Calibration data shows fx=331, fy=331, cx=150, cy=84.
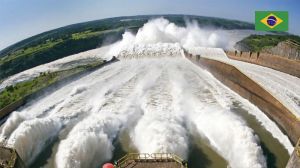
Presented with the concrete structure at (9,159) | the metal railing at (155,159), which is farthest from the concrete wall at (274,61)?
the concrete structure at (9,159)

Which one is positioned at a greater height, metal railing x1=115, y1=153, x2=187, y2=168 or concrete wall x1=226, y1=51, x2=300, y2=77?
concrete wall x1=226, y1=51, x2=300, y2=77

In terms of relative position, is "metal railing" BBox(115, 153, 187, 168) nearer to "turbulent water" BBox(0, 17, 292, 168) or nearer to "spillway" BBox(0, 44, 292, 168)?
"spillway" BBox(0, 44, 292, 168)

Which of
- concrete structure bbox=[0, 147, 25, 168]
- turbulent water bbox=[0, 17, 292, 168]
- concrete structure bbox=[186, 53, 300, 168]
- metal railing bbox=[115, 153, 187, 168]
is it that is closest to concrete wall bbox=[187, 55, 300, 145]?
concrete structure bbox=[186, 53, 300, 168]

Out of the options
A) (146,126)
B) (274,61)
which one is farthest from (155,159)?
(274,61)

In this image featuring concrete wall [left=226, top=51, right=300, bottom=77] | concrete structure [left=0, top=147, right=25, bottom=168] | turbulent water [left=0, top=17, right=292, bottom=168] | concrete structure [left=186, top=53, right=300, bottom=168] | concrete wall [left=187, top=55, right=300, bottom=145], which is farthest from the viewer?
concrete wall [left=226, top=51, right=300, bottom=77]

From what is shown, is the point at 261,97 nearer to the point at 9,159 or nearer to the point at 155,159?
the point at 155,159
